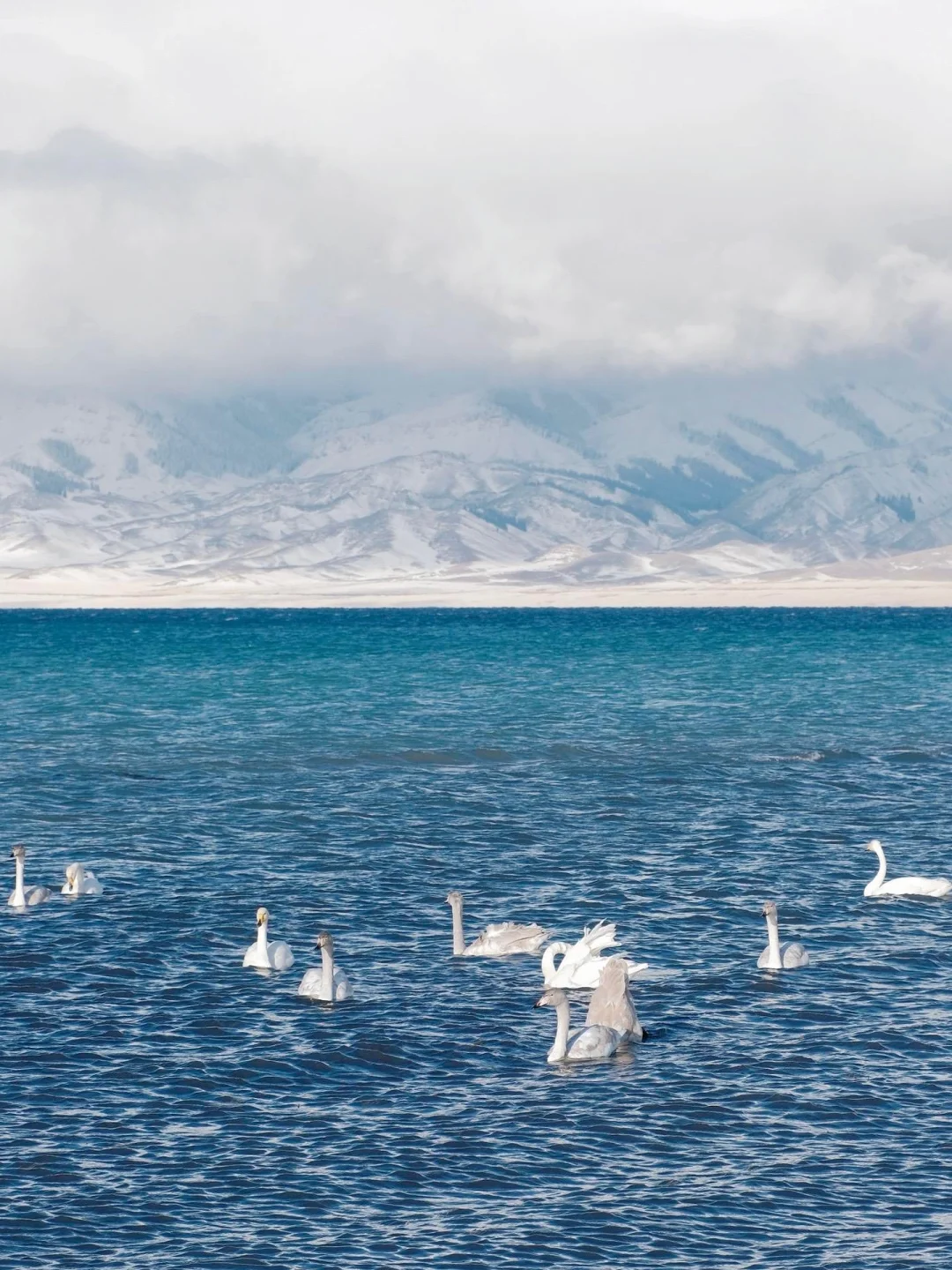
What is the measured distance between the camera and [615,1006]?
26391 millimetres

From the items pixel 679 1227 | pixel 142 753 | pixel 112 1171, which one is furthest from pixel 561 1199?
pixel 142 753

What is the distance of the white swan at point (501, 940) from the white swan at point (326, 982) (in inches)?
126

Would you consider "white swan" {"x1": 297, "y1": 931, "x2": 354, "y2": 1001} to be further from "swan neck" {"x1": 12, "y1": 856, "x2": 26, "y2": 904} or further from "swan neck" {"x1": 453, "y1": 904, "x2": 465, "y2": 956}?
"swan neck" {"x1": 12, "y1": 856, "x2": 26, "y2": 904}

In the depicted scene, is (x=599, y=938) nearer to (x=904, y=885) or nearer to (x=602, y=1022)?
(x=602, y=1022)

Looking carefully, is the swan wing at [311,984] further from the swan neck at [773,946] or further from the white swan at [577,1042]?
the swan neck at [773,946]

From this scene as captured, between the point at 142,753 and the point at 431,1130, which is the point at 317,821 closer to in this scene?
the point at 142,753

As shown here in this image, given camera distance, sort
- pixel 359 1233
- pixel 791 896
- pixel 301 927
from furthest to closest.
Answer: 1. pixel 791 896
2. pixel 301 927
3. pixel 359 1233

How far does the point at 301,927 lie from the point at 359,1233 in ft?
46.6

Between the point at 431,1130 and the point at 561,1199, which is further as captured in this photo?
the point at 431,1130

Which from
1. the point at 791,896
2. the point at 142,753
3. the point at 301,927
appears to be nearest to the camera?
the point at 301,927

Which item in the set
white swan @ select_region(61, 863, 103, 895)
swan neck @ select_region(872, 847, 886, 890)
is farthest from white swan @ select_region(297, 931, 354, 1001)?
swan neck @ select_region(872, 847, 886, 890)

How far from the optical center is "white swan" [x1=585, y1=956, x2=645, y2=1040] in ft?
86.5

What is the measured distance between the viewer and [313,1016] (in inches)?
1088

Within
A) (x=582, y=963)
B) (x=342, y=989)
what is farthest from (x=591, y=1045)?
(x=342, y=989)
